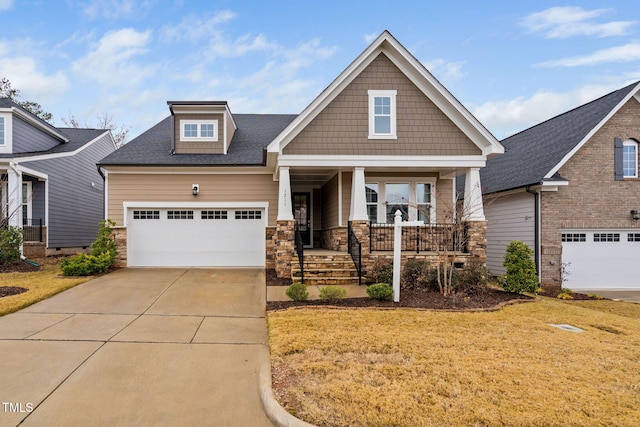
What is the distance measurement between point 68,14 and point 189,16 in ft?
15.7

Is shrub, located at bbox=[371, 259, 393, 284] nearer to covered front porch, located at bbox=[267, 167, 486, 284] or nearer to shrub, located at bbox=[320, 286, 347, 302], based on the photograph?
covered front porch, located at bbox=[267, 167, 486, 284]

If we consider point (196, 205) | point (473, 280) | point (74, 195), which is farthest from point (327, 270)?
point (74, 195)

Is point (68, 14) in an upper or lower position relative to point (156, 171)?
upper

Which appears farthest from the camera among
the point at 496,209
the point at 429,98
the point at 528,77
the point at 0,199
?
the point at 528,77

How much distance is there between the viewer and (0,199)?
14.8m

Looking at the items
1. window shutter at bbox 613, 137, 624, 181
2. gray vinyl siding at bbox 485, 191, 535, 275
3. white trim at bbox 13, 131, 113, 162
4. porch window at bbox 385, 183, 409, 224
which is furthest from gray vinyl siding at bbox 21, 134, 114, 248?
window shutter at bbox 613, 137, 624, 181

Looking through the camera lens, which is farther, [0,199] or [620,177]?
[0,199]

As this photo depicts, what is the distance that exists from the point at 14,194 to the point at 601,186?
21064 millimetres

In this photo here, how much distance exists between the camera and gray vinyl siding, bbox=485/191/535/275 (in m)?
14.0

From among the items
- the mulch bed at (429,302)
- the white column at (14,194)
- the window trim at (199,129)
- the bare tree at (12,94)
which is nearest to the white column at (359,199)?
the mulch bed at (429,302)

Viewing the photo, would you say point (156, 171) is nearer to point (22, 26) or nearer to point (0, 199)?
point (0, 199)

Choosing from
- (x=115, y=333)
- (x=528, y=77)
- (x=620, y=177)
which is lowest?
(x=115, y=333)

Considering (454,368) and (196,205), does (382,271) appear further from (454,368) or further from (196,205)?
(196,205)

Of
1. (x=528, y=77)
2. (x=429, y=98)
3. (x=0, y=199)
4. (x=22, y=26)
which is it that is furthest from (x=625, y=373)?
(x=22, y=26)
